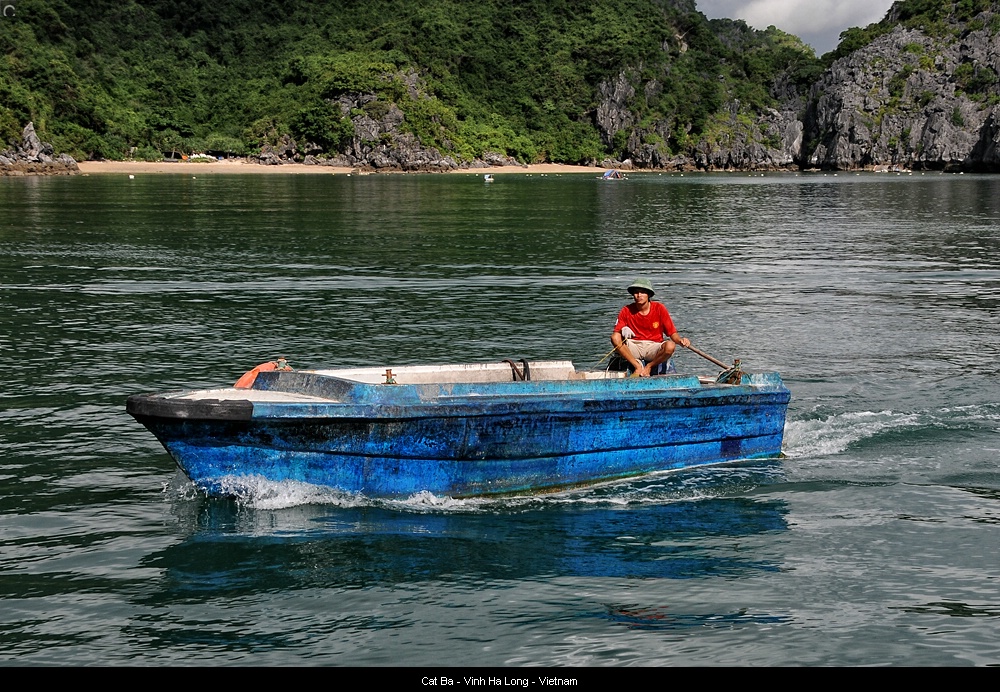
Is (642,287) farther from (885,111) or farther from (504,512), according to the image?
(885,111)

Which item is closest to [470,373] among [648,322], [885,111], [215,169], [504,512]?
[504,512]

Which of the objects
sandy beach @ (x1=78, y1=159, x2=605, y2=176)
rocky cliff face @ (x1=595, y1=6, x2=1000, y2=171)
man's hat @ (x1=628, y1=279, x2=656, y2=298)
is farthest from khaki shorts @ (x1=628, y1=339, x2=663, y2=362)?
rocky cliff face @ (x1=595, y1=6, x2=1000, y2=171)

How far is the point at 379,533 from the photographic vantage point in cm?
1024

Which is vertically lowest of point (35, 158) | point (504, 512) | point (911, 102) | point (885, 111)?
point (504, 512)

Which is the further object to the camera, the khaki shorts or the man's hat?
the khaki shorts

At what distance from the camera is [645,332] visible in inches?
513

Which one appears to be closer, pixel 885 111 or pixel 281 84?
pixel 281 84

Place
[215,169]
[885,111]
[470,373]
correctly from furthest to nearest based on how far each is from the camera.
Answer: [885,111] → [215,169] → [470,373]

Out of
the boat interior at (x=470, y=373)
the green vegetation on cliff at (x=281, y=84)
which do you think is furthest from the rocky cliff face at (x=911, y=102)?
the boat interior at (x=470, y=373)

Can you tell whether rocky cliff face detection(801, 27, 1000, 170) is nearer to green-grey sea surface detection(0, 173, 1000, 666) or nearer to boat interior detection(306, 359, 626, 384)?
green-grey sea surface detection(0, 173, 1000, 666)

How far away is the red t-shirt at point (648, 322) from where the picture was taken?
42.5 feet

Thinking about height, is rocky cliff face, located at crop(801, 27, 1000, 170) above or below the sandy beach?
above

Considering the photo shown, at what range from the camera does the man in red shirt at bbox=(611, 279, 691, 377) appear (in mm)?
12664

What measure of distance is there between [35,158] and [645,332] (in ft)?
395
